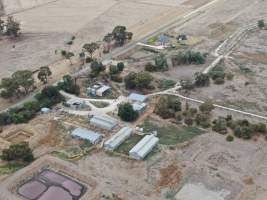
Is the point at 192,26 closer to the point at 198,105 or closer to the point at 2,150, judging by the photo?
the point at 198,105

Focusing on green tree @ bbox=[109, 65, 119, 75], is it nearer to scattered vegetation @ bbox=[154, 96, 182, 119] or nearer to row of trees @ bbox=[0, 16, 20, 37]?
scattered vegetation @ bbox=[154, 96, 182, 119]

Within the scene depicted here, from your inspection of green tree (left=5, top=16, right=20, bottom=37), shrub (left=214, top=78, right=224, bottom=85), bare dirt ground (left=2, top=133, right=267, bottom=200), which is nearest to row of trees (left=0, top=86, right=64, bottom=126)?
bare dirt ground (left=2, top=133, right=267, bottom=200)

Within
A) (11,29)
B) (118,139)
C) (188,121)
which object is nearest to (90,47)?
(11,29)

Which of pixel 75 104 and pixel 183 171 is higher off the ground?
pixel 75 104

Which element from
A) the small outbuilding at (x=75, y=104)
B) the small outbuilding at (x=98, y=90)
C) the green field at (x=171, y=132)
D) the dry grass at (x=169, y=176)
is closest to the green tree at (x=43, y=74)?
the small outbuilding at (x=98, y=90)

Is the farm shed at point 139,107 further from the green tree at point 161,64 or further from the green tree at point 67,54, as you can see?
the green tree at point 67,54

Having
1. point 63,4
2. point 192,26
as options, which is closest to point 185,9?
point 192,26

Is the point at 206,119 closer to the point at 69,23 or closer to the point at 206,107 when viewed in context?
the point at 206,107
